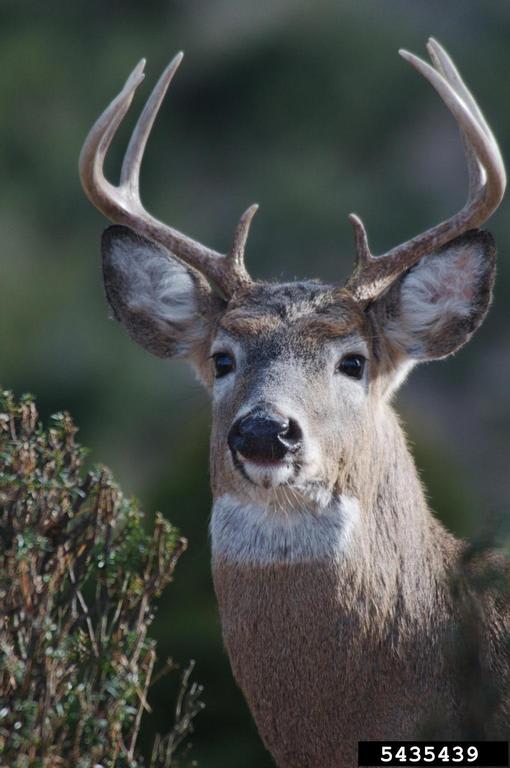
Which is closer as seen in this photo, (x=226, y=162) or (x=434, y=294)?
(x=434, y=294)

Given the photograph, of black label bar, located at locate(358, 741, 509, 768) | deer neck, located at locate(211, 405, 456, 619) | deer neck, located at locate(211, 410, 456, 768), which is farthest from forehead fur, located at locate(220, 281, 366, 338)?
black label bar, located at locate(358, 741, 509, 768)

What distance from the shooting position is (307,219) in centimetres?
2439

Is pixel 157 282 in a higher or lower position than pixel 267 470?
higher

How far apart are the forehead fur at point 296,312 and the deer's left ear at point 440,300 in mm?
138

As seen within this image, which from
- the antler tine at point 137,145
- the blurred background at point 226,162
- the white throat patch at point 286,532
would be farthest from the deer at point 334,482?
the blurred background at point 226,162

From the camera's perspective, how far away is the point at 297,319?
20.3ft

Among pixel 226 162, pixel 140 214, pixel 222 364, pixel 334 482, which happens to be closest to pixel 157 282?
pixel 140 214

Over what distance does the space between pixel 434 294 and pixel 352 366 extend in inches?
16.2

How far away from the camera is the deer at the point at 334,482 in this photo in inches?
225

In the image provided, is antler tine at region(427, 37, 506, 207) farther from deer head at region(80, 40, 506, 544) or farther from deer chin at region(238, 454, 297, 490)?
deer chin at region(238, 454, 297, 490)

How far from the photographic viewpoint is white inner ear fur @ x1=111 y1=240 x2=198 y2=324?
21.7 ft

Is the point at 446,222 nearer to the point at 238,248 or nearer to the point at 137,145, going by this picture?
the point at 238,248

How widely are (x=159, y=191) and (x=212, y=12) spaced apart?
24.5ft

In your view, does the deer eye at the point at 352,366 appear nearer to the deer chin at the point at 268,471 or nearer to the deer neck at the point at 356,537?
the deer neck at the point at 356,537
